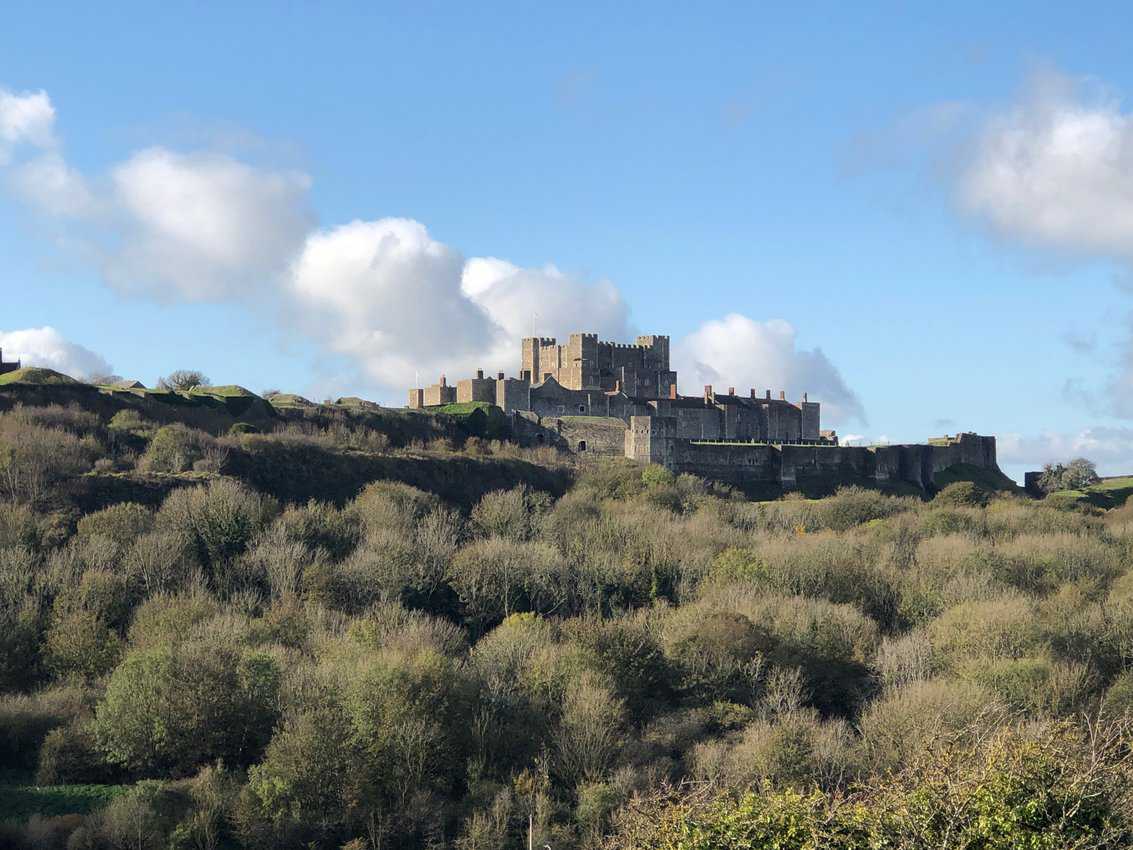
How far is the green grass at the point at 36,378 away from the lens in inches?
2085

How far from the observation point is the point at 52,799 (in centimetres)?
2767

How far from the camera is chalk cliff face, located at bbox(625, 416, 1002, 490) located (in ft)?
205

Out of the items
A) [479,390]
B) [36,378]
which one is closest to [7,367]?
[36,378]

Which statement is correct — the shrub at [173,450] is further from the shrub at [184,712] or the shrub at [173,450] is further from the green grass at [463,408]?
the shrub at [184,712]

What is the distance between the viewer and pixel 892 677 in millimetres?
34062

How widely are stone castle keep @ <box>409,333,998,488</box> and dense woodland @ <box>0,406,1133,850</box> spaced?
11982mm

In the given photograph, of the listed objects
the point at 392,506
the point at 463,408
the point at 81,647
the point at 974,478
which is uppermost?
the point at 463,408

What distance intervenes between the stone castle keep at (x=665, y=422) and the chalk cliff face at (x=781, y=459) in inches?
1.8

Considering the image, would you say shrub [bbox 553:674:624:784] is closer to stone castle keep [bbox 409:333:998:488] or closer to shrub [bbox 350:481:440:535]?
shrub [bbox 350:481:440:535]

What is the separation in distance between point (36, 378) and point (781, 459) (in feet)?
102

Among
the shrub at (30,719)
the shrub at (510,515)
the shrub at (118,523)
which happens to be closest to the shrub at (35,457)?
the shrub at (118,523)

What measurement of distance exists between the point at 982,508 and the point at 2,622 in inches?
1541

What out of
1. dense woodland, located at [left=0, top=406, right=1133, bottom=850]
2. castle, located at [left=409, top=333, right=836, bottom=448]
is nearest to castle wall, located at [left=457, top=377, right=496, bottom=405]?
castle, located at [left=409, top=333, right=836, bottom=448]

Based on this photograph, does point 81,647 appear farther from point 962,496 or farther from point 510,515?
point 962,496
